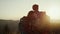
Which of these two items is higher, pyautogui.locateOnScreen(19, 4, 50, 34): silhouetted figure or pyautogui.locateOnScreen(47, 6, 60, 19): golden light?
pyautogui.locateOnScreen(47, 6, 60, 19): golden light

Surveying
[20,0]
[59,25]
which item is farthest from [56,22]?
[20,0]

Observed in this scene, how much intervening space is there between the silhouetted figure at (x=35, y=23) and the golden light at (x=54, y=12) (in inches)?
1.8

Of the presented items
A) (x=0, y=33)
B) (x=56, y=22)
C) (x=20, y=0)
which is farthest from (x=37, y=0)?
(x=0, y=33)

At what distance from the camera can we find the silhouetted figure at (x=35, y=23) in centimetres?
137

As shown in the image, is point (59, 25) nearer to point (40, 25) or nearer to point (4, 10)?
point (40, 25)

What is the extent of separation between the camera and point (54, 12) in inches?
55.4

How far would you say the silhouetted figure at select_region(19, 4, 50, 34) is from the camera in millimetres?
1369

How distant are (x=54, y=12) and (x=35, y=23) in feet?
0.68

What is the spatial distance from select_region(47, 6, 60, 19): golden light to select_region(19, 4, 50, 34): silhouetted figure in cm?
5

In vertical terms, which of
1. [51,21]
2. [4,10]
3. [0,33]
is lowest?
[0,33]

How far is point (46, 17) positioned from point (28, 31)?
21cm

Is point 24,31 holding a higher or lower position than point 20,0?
lower

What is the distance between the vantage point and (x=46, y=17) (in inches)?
54.2

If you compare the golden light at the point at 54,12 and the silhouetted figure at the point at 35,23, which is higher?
the golden light at the point at 54,12
